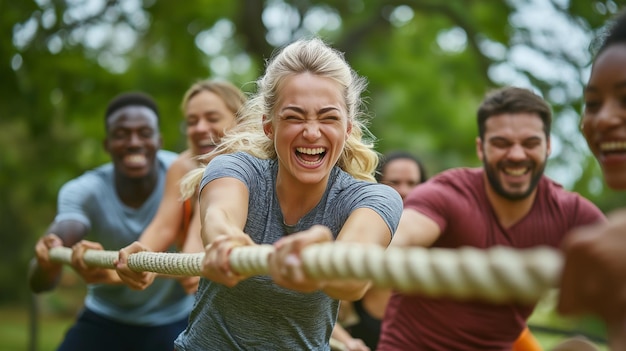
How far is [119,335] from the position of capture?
5039 mm

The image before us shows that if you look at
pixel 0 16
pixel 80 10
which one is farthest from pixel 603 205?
pixel 0 16

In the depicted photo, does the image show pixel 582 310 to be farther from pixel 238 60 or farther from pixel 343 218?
pixel 238 60

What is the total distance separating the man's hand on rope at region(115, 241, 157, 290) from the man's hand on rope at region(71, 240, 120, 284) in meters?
0.49

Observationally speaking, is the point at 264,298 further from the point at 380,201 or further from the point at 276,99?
the point at 276,99

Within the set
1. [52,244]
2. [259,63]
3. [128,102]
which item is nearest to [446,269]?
[52,244]

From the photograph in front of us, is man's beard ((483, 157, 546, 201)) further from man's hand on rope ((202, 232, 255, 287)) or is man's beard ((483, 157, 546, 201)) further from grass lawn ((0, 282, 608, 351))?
grass lawn ((0, 282, 608, 351))

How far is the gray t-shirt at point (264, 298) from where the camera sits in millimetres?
2967

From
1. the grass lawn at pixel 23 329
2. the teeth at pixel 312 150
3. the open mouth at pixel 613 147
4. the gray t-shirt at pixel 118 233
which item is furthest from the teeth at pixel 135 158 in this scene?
the grass lawn at pixel 23 329

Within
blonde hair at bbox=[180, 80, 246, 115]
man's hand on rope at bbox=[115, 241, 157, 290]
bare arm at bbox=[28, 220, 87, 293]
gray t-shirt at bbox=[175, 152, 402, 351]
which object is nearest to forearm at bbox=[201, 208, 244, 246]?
gray t-shirt at bbox=[175, 152, 402, 351]

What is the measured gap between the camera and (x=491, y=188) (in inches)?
153

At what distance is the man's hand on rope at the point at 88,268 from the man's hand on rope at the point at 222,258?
1906 millimetres

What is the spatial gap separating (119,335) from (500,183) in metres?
2.48

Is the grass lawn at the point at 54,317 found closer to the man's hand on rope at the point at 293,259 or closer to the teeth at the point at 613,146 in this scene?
the teeth at the point at 613,146

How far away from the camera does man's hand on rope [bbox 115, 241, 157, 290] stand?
11.8 ft
